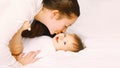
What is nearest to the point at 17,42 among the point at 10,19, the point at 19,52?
the point at 19,52

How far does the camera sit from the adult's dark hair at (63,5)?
66.3 inches

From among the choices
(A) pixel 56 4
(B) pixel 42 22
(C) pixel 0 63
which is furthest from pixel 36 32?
(C) pixel 0 63

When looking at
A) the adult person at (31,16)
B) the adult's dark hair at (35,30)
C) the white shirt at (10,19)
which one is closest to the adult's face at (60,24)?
the adult person at (31,16)

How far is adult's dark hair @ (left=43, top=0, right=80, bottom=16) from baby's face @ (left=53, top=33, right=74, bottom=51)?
0.60ft

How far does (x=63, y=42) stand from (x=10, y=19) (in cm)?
42

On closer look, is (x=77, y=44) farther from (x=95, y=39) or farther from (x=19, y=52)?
(x=19, y=52)

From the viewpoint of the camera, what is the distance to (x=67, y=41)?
6.03ft

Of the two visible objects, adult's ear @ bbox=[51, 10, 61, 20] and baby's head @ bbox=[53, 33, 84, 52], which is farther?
baby's head @ bbox=[53, 33, 84, 52]

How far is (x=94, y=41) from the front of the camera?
6.18 ft

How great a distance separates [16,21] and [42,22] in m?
0.29

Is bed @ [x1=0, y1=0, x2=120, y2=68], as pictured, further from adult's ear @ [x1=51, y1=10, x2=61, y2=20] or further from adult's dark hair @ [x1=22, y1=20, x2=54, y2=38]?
adult's ear @ [x1=51, y1=10, x2=61, y2=20]

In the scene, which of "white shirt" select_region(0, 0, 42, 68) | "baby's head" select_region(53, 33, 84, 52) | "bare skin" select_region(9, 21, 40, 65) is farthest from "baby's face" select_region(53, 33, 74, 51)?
"white shirt" select_region(0, 0, 42, 68)

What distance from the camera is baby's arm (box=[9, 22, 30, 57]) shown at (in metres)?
1.62

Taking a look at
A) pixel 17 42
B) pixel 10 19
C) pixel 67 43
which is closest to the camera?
pixel 10 19
